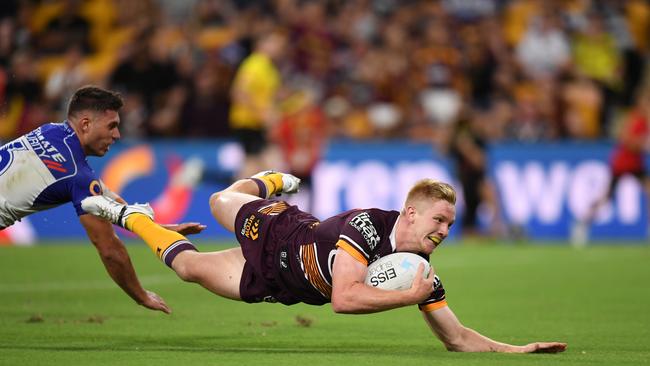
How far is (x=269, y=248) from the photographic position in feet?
26.8

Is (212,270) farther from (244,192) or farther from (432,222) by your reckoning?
(432,222)

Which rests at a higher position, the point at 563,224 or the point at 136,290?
the point at 563,224

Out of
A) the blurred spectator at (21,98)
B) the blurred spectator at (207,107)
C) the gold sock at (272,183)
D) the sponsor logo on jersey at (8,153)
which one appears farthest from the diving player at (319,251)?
the blurred spectator at (21,98)

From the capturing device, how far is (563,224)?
785 inches

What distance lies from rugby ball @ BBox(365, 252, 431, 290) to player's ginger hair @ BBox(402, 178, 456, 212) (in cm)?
35

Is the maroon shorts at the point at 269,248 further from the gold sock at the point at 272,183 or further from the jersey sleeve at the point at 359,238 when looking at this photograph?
the gold sock at the point at 272,183

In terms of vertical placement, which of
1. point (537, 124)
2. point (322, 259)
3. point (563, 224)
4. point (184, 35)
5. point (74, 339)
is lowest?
point (74, 339)

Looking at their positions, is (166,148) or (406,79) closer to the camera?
(166,148)

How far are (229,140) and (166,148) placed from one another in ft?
3.51

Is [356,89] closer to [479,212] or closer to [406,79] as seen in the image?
[406,79]

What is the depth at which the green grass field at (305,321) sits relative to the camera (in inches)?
298

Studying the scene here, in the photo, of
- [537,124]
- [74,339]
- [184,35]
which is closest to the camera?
[74,339]

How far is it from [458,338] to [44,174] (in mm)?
3051

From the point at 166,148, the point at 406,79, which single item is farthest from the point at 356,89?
the point at 166,148
